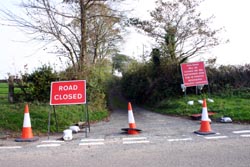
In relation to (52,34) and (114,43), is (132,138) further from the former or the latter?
(114,43)

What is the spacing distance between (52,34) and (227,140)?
1314 centimetres

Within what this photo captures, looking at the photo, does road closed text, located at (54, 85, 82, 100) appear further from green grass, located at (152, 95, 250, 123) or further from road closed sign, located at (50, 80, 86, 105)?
green grass, located at (152, 95, 250, 123)

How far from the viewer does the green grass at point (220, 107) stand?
1098cm

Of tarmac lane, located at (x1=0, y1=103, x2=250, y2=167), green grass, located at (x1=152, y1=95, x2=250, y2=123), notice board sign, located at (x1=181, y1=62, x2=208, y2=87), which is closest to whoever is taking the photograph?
tarmac lane, located at (x1=0, y1=103, x2=250, y2=167)

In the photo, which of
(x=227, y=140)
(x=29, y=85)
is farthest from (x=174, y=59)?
(x=227, y=140)

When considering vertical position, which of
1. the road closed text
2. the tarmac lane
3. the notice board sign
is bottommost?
the tarmac lane

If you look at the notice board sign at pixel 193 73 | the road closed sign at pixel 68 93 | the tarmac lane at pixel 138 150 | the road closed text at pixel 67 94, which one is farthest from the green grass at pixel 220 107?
the road closed text at pixel 67 94

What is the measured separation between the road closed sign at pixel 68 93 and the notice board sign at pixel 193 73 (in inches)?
314

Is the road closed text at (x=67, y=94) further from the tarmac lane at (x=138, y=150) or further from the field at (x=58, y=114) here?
the tarmac lane at (x=138, y=150)

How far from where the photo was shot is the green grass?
1098 centimetres

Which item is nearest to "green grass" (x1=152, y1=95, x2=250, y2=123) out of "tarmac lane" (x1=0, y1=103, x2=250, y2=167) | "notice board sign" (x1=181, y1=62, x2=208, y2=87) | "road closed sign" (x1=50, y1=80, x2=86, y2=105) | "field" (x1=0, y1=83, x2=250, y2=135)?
"field" (x1=0, y1=83, x2=250, y2=135)

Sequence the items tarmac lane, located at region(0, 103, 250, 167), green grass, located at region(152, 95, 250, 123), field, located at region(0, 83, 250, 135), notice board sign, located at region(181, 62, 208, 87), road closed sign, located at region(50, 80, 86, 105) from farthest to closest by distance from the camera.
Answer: notice board sign, located at region(181, 62, 208, 87) → green grass, located at region(152, 95, 250, 123) → field, located at region(0, 83, 250, 135) → road closed sign, located at region(50, 80, 86, 105) → tarmac lane, located at region(0, 103, 250, 167)

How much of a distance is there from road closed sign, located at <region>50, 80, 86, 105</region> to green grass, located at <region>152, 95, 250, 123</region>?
17.2ft

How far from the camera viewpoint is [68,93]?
862 centimetres
